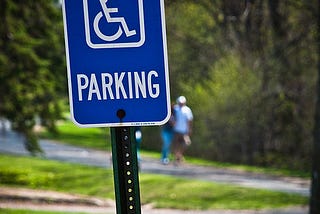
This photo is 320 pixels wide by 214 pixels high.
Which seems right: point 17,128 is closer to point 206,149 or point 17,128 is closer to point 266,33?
point 266,33

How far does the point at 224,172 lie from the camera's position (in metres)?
20.7

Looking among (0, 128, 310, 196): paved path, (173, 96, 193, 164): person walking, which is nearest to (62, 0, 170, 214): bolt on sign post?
(0, 128, 310, 196): paved path

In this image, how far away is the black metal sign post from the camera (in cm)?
253

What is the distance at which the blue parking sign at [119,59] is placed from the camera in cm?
246

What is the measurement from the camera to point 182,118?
67.2 feet

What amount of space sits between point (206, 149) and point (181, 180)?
8052mm

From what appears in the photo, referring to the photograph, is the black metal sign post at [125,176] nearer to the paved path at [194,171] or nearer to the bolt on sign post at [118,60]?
the bolt on sign post at [118,60]

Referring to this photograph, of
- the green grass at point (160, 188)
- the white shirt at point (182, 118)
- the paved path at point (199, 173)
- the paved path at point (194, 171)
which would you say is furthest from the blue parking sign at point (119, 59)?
the white shirt at point (182, 118)

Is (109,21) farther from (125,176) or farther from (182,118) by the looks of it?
(182,118)

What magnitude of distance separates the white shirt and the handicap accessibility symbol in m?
17.4

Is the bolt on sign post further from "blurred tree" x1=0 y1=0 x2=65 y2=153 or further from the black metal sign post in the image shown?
"blurred tree" x1=0 y1=0 x2=65 y2=153

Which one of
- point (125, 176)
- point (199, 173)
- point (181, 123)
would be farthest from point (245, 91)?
point (125, 176)

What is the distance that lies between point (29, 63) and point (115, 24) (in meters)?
13.7

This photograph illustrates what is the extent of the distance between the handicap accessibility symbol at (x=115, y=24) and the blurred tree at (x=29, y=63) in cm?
1238
